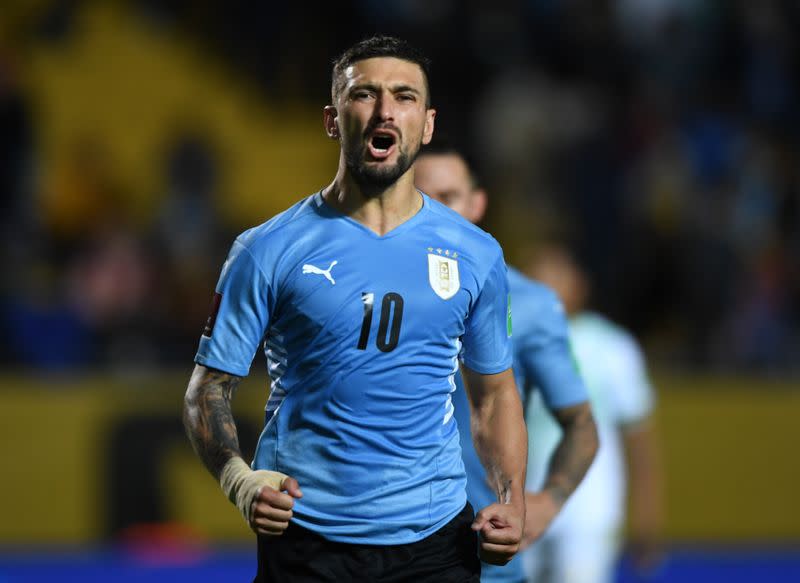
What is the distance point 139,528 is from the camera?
911 cm

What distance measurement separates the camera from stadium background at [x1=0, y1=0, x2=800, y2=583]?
911 centimetres

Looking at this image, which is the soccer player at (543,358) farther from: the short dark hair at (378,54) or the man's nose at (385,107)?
the man's nose at (385,107)

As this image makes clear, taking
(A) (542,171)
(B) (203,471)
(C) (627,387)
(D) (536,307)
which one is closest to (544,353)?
(D) (536,307)

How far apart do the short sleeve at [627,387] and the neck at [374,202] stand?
273 centimetres

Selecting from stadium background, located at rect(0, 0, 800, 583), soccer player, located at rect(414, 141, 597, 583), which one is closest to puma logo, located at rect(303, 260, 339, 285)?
soccer player, located at rect(414, 141, 597, 583)

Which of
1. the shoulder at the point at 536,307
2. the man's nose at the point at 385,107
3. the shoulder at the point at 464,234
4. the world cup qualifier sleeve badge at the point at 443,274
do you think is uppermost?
the man's nose at the point at 385,107

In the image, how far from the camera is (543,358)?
14.0 ft

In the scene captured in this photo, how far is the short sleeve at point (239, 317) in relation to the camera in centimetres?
319

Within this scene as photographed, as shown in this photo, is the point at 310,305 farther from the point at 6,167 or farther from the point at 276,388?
the point at 6,167

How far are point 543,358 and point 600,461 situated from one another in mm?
1455

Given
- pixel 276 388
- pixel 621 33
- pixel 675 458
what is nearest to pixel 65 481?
pixel 675 458

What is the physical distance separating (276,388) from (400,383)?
0.99 feet

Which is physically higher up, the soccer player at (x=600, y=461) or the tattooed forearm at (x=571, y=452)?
the tattooed forearm at (x=571, y=452)

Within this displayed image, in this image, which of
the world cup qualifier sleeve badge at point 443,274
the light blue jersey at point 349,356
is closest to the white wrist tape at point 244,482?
the light blue jersey at point 349,356
